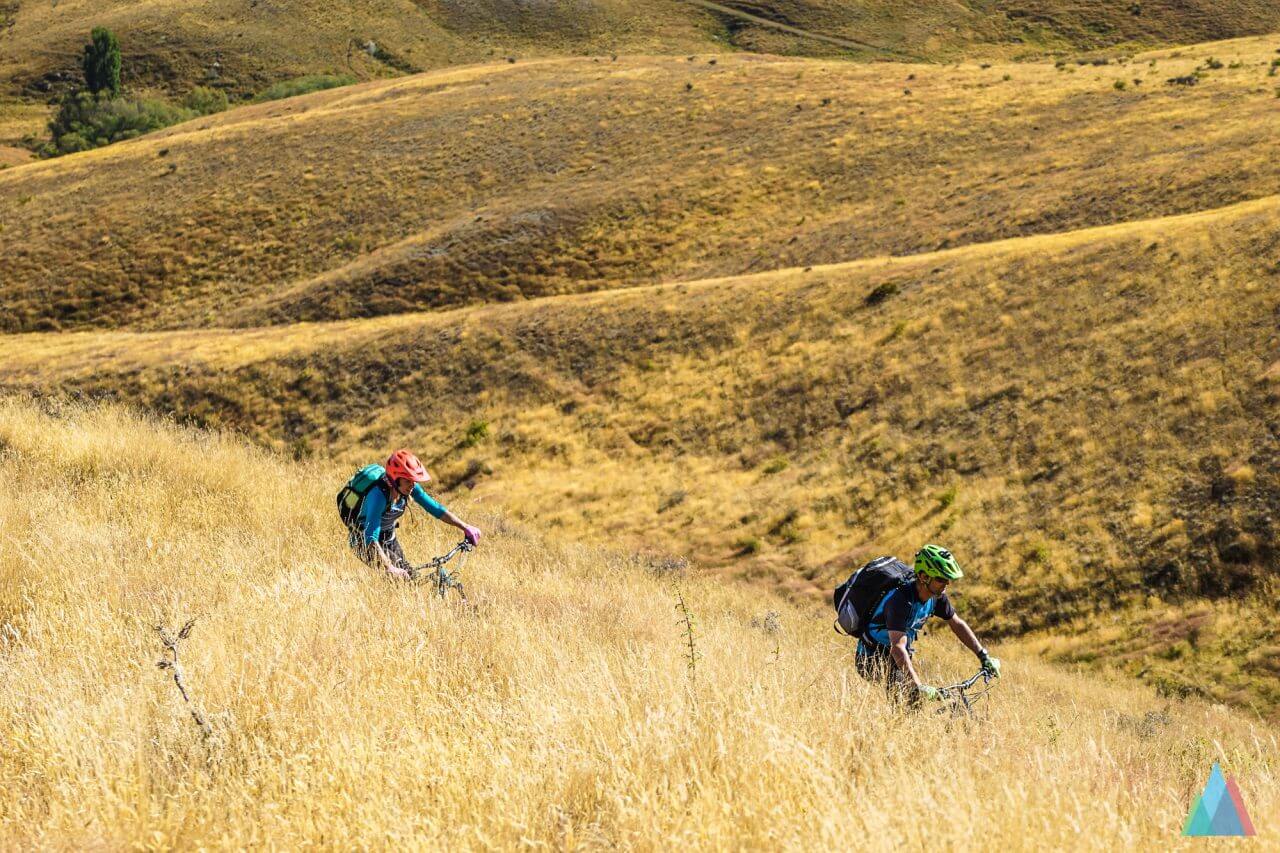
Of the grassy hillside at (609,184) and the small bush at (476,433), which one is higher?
the grassy hillside at (609,184)

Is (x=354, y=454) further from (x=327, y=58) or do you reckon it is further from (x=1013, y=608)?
(x=327, y=58)

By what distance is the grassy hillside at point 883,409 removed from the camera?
50.3 ft

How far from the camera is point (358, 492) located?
23.9 feet

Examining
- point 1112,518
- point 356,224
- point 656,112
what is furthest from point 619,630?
point 656,112

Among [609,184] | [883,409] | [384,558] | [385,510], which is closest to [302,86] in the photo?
[609,184]

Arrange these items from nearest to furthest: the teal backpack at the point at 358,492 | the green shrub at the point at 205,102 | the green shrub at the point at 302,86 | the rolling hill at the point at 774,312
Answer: the teal backpack at the point at 358,492 < the rolling hill at the point at 774,312 < the green shrub at the point at 302,86 < the green shrub at the point at 205,102

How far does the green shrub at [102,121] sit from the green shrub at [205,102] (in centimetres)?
360

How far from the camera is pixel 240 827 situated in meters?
3.47

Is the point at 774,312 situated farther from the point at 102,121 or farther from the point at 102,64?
the point at 102,64

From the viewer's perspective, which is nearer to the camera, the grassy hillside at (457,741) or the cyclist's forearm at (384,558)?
the grassy hillside at (457,741)

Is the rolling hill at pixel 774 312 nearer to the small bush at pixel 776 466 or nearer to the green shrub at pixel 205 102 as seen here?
the small bush at pixel 776 466

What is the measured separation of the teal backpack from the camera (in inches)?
286

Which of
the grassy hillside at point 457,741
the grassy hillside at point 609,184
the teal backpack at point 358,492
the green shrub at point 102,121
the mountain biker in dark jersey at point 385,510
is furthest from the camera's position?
the green shrub at point 102,121

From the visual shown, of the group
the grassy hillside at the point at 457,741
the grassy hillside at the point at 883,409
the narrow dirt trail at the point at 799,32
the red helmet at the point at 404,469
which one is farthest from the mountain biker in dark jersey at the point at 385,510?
the narrow dirt trail at the point at 799,32
